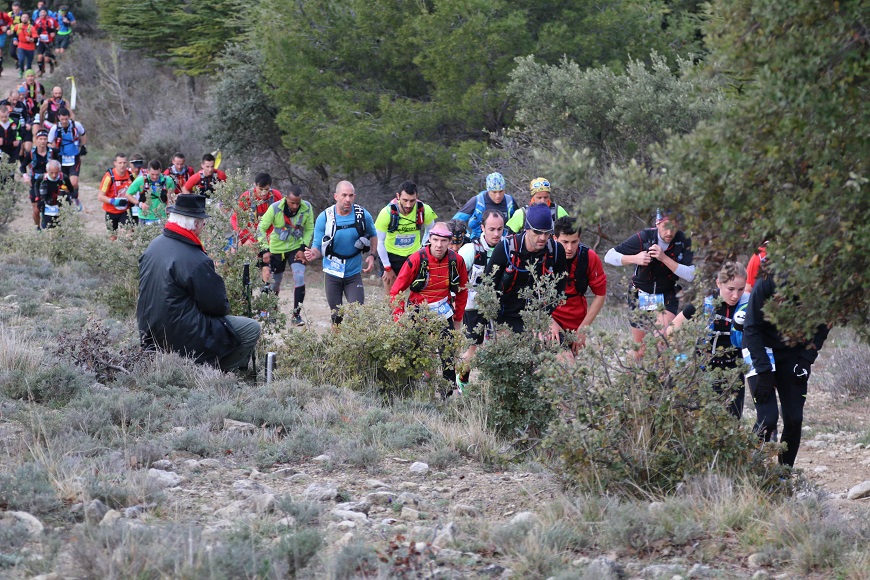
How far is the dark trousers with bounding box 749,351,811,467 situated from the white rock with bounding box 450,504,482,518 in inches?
88.9

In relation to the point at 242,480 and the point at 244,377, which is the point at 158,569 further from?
the point at 244,377

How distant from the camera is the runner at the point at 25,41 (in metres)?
33.7

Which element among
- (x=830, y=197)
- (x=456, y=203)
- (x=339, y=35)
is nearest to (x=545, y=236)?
(x=830, y=197)

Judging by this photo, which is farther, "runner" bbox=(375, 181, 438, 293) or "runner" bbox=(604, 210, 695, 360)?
"runner" bbox=(375, 181, 438, 293)

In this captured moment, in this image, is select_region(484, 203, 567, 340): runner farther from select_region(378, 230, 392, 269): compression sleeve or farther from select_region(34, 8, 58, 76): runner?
select_region(34, 8, 58, 76): runner

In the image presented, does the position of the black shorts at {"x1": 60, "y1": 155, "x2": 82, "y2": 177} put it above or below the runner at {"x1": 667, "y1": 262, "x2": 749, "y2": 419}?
above

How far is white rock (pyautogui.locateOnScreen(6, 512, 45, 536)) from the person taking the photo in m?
4.50

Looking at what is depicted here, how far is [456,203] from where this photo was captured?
20.0 meters

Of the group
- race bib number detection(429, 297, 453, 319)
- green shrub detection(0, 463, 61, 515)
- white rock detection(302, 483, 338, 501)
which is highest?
race bib number detection(429, 297, 453, 319)

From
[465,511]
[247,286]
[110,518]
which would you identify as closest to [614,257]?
[247,286]

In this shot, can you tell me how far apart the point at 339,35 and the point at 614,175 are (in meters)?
16.4

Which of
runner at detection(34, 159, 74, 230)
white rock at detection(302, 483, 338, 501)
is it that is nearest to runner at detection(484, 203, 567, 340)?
white rock at detection(302, 483, 338, 501)

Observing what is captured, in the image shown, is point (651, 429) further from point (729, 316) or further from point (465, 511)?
point (729, 316)

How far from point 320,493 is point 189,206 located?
10.9 ft
